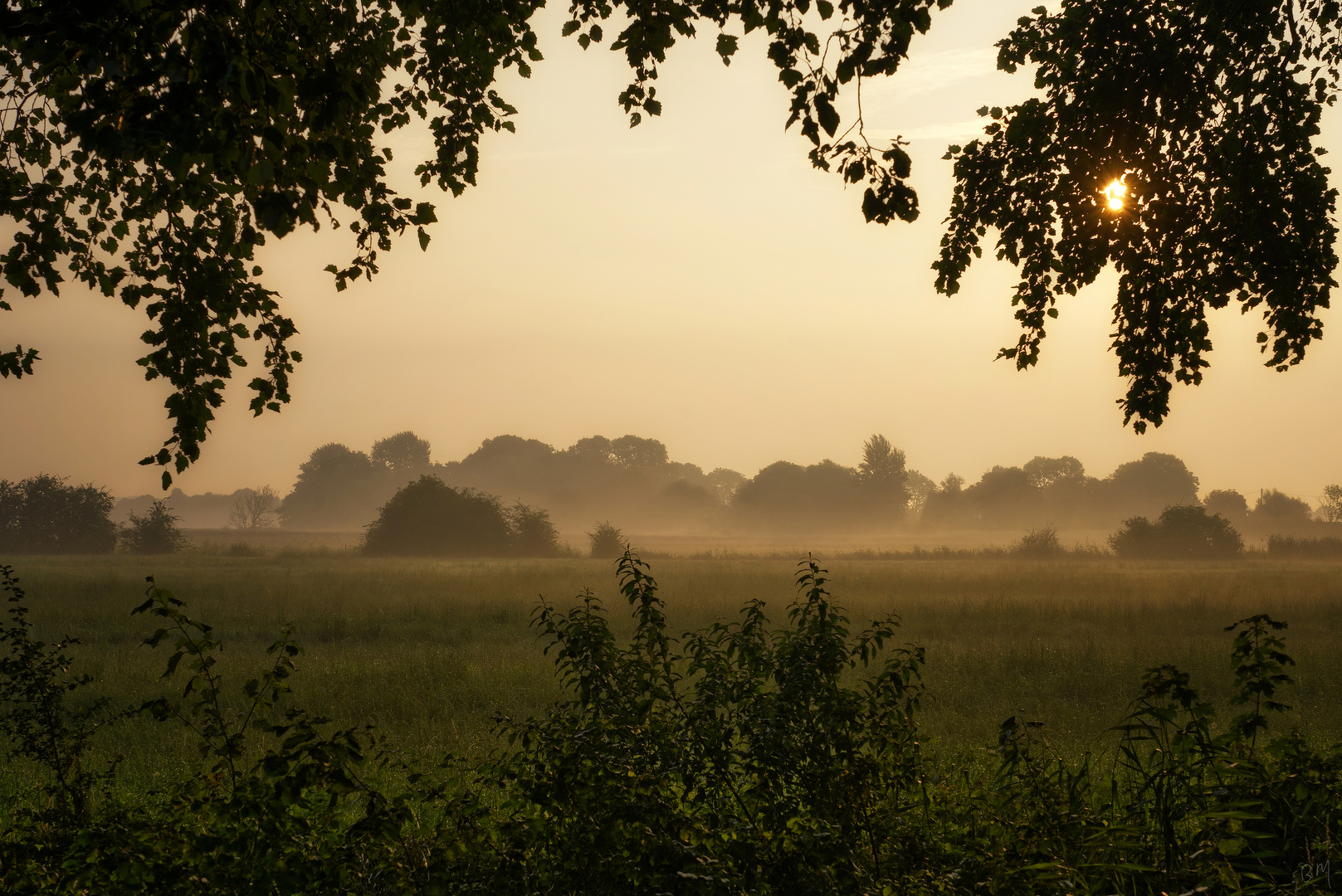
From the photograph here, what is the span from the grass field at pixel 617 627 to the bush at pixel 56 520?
2747 centimetres

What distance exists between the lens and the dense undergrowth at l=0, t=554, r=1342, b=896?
3.23 meters

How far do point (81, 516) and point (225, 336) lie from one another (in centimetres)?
6640

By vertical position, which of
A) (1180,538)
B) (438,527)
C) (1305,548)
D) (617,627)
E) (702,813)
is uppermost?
(702,813)

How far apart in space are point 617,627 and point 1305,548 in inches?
2124

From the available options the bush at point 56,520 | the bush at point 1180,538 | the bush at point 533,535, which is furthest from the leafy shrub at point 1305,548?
the bush at point 56,520

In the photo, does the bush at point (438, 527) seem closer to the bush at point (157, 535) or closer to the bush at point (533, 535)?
the bush at point (533, 535)

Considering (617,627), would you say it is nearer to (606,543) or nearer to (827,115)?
(827,115)

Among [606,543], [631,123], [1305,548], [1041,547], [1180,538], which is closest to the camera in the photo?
[631,123]

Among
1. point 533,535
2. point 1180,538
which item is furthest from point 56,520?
point 1180,538

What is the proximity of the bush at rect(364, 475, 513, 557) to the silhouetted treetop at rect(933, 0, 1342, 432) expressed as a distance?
155ft

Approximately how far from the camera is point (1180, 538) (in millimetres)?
49500

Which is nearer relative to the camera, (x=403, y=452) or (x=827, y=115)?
(x=827, y=115)

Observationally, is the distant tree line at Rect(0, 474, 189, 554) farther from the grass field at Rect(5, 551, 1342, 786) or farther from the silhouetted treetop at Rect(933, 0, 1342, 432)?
Answer: the silhouetted treetop at Rect(933, 0, 1342, 432)

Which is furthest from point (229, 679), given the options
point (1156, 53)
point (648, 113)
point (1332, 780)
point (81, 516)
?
point (81, 516)
